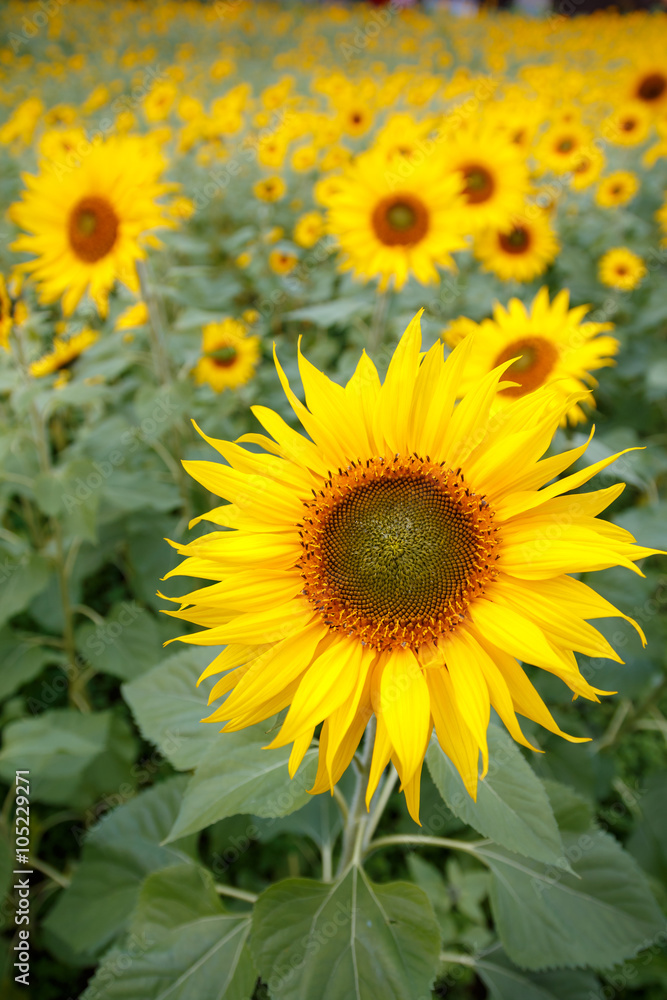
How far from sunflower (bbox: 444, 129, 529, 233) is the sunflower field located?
2 cm

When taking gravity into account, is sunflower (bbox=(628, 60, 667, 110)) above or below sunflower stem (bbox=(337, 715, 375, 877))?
above

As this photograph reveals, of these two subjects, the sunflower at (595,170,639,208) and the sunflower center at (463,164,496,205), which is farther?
the sunflower at (595,170,639,208)

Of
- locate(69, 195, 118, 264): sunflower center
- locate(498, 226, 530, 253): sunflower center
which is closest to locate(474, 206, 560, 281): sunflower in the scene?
locate(498, 226, 530, 253): sunflower center

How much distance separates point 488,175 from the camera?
3.86 meters

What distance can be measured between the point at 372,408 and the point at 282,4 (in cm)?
2680

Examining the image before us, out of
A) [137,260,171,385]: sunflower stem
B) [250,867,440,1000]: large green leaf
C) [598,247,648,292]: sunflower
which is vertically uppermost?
[598,247,648,292]: sunflower

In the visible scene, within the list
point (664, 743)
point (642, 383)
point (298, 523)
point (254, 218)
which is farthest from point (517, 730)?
point (254, 218)

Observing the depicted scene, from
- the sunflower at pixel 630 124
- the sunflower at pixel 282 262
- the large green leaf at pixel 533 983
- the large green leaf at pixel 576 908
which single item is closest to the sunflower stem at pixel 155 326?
the sunflower at pixel 282 262

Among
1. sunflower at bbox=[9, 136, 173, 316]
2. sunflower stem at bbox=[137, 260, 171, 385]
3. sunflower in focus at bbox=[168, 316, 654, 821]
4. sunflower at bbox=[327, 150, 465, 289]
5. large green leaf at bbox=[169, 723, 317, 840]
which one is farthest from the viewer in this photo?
sunflower at bbox=[327, 150, 465, 289]

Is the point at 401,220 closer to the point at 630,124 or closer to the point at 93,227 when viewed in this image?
the point at 93,227

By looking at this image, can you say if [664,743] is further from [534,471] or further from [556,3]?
[556,3]

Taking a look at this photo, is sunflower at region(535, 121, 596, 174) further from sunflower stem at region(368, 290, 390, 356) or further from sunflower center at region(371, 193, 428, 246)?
sunflower stem at region(368, 290, 390, 356)

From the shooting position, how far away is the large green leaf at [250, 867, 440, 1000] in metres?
1.29

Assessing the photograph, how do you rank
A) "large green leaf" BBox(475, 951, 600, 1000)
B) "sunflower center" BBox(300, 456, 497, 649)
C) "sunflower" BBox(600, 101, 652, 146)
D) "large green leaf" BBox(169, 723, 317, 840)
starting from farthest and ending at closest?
"sunflower" BBox(600, 101, 652, 146) < "large green leaf" BBox(475, 951, 600, 1000) < "large green leaf" BBox(169, 723, 317, 840) < "sunflower center" BBox(300, 456, 497, 649)
